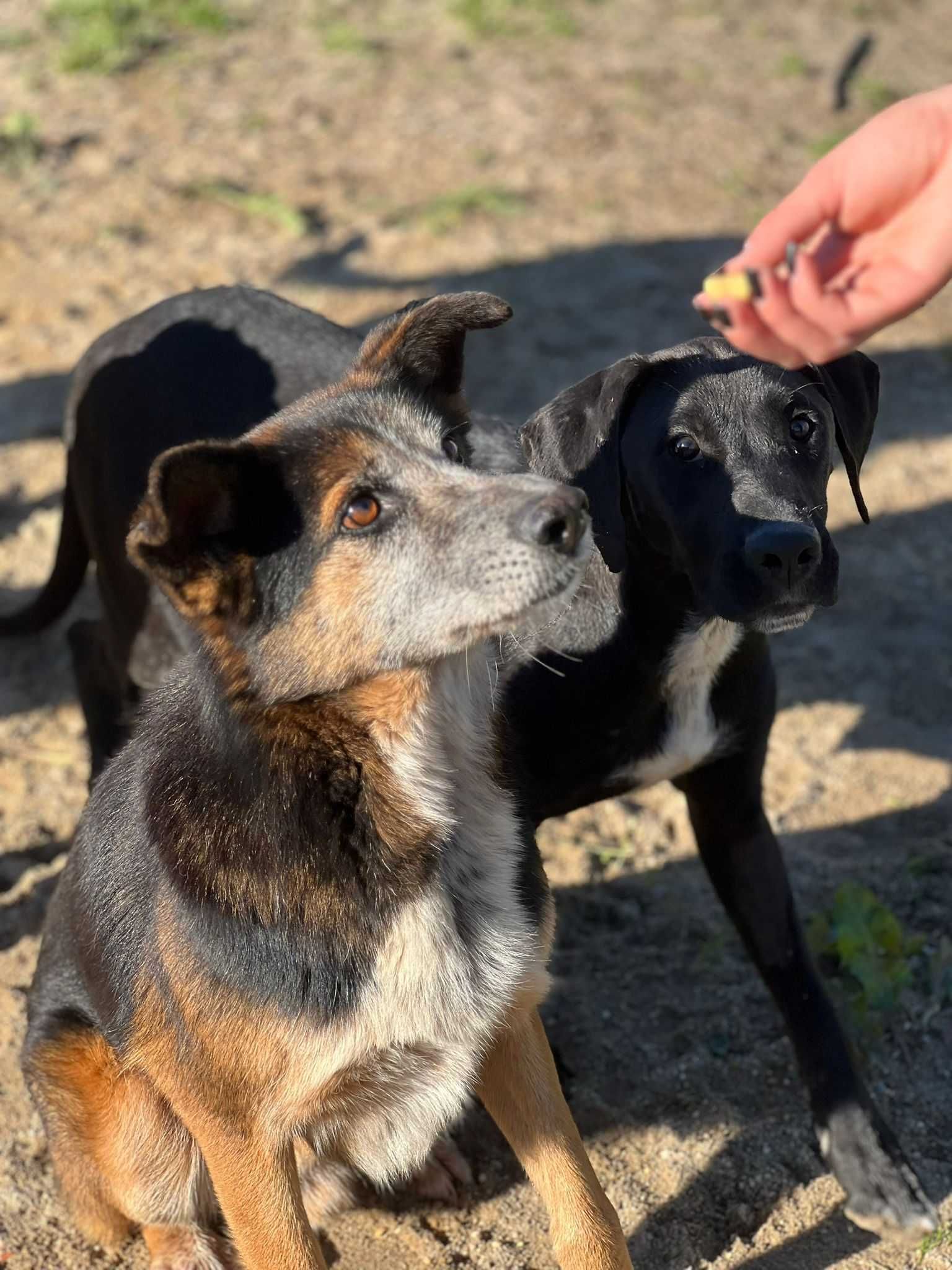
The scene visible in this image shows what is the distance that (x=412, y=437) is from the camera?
358 cm

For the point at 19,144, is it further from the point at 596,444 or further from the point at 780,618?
the point at 780,618

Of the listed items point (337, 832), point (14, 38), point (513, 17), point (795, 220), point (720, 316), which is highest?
point (795, 220)

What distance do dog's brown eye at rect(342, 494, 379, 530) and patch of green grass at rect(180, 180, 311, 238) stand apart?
19.7 feet

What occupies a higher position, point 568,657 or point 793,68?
point 568,657

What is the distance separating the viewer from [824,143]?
388 inches

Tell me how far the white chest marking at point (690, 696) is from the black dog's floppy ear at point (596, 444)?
359 mm

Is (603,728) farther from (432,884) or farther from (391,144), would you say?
(391,144)

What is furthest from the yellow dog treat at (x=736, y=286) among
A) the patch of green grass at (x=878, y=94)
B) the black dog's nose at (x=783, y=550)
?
the patch of green grass at (x=878, y=94)

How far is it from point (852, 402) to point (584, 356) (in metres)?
3.94

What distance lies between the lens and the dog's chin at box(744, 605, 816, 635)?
12.4ft

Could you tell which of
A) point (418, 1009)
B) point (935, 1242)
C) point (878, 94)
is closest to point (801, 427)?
point (418, 1009)

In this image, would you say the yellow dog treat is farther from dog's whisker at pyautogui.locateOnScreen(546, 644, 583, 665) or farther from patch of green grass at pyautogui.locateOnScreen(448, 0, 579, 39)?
patch of green grass at pyautogui.locateOnScreen(448, 0, 579, 39)

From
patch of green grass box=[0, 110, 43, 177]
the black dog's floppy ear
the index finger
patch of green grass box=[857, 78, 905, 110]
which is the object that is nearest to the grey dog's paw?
the black dog's floppy ear

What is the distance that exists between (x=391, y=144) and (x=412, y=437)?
6959 mm
